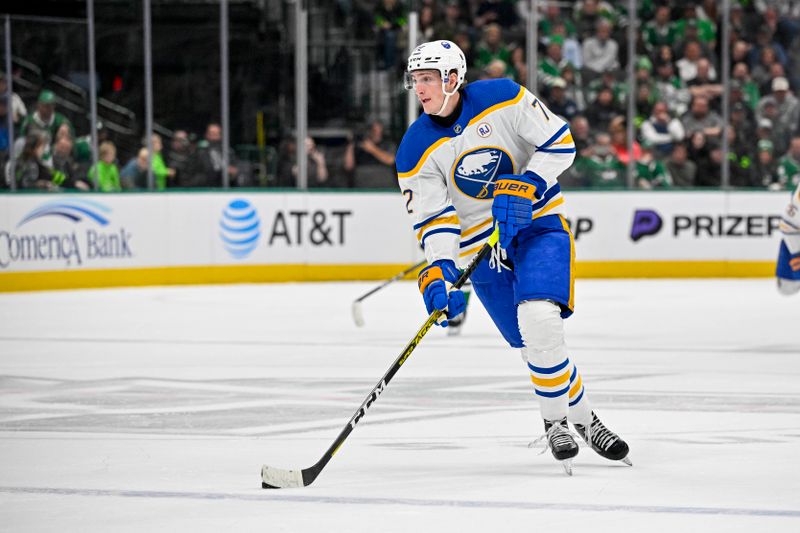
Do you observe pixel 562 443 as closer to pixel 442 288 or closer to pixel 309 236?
pixel 442 288

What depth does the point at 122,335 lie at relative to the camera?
8664mm

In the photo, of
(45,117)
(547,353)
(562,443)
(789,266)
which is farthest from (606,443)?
(45,117)

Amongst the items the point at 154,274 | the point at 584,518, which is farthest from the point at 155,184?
the point at 584,518

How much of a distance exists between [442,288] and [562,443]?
59cm

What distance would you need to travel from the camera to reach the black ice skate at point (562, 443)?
4285 millimetres

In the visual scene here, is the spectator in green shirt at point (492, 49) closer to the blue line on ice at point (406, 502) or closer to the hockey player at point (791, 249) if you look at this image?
the hockey player at point (791, 249)

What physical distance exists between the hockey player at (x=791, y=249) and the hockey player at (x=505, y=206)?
3495 millimetres

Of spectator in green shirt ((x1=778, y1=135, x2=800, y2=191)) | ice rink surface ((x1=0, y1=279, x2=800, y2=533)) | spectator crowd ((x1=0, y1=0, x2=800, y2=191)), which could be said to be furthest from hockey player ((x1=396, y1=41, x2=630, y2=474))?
spectator in green shirt ((x1=778, y1=135, x2=800, y2=191))

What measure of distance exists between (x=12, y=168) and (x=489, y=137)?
25.9 ft

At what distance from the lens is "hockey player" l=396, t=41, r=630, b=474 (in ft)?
14.4

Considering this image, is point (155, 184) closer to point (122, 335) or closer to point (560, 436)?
point (122, 335)

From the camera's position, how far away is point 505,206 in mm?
4367

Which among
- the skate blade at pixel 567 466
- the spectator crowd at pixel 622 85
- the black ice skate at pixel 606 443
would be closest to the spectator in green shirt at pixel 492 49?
the spectator crowd at pixel 622 85

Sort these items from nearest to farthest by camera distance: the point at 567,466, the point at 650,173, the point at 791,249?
the point at 567,466 < the point at 791,249 < the point at 650,173
